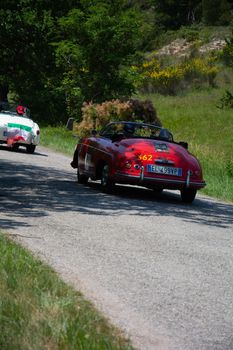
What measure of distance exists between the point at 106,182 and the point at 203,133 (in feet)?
78.3

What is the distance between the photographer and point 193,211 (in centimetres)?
1323

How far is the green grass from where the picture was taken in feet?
15.4

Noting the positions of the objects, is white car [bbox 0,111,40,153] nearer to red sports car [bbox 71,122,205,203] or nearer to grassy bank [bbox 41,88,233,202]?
grassy bank [bbox 41,88,233,202]

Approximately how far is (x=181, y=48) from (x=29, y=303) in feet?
234

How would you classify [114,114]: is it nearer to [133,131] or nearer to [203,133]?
Result: [203,133]

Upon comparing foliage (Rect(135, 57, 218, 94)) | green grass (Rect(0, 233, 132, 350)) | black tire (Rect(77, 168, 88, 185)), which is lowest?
black tire (Rect(77, 168, 88, 185))

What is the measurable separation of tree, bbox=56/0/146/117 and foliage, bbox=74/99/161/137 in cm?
569

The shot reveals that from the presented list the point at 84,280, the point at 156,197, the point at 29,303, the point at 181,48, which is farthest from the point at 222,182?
the point at 181,48

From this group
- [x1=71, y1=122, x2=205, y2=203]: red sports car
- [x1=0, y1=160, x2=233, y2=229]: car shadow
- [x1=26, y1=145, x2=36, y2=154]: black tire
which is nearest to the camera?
[x1=0, y1=160, x2=233, y2=229]: car shadow

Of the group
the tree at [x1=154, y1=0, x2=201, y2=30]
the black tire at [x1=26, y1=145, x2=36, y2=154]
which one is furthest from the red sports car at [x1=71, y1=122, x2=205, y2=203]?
the tree at [x1=154, y1=0, x2=201, y2=30]

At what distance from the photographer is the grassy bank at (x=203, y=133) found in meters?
21.5

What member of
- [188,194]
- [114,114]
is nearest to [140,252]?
[188,194]

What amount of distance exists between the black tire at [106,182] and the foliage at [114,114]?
61.7 feet

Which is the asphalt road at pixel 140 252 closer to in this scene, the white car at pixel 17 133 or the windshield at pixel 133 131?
the windshield at pixel 133 131
